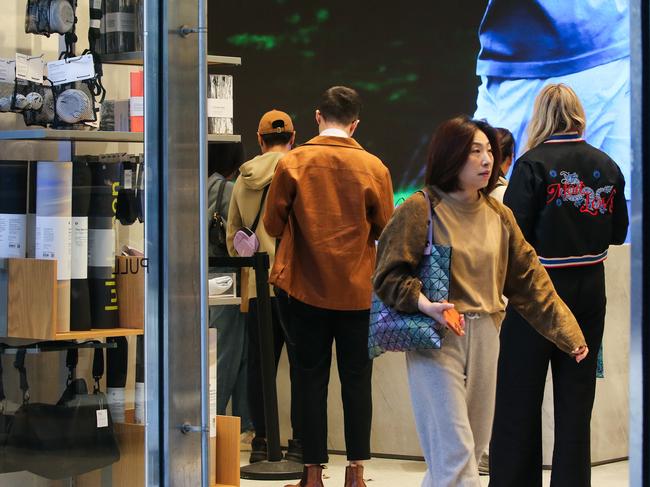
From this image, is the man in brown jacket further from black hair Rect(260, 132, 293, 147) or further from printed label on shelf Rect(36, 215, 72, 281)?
printed label on shelf Rect(36, 215, 72, 281)

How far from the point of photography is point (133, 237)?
358 centimetres

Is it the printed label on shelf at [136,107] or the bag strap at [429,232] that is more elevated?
the printed label on shelf at [136,107]

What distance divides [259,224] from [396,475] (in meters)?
1.28

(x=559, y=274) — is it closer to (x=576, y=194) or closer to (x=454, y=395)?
(x=576, y=194)

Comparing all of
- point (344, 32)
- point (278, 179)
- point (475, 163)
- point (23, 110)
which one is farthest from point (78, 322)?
point (344, 32)

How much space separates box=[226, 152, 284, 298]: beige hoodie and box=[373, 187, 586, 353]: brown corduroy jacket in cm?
188

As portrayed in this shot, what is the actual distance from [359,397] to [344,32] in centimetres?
393

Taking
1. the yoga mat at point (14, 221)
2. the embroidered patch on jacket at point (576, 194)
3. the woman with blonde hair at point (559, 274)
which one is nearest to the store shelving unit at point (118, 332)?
the yoga mat at point (14, 221)

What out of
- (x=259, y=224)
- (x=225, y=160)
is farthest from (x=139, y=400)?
(x=225, y=160)

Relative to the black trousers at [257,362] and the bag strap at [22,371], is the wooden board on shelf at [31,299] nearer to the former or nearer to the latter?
the bag strap at [22,371]

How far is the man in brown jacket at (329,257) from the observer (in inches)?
194

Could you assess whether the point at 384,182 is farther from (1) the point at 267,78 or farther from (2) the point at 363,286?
(1) the point at 267,78

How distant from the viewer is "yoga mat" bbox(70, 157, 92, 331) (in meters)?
3.56

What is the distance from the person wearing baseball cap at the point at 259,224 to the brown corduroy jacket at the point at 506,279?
1865mm
